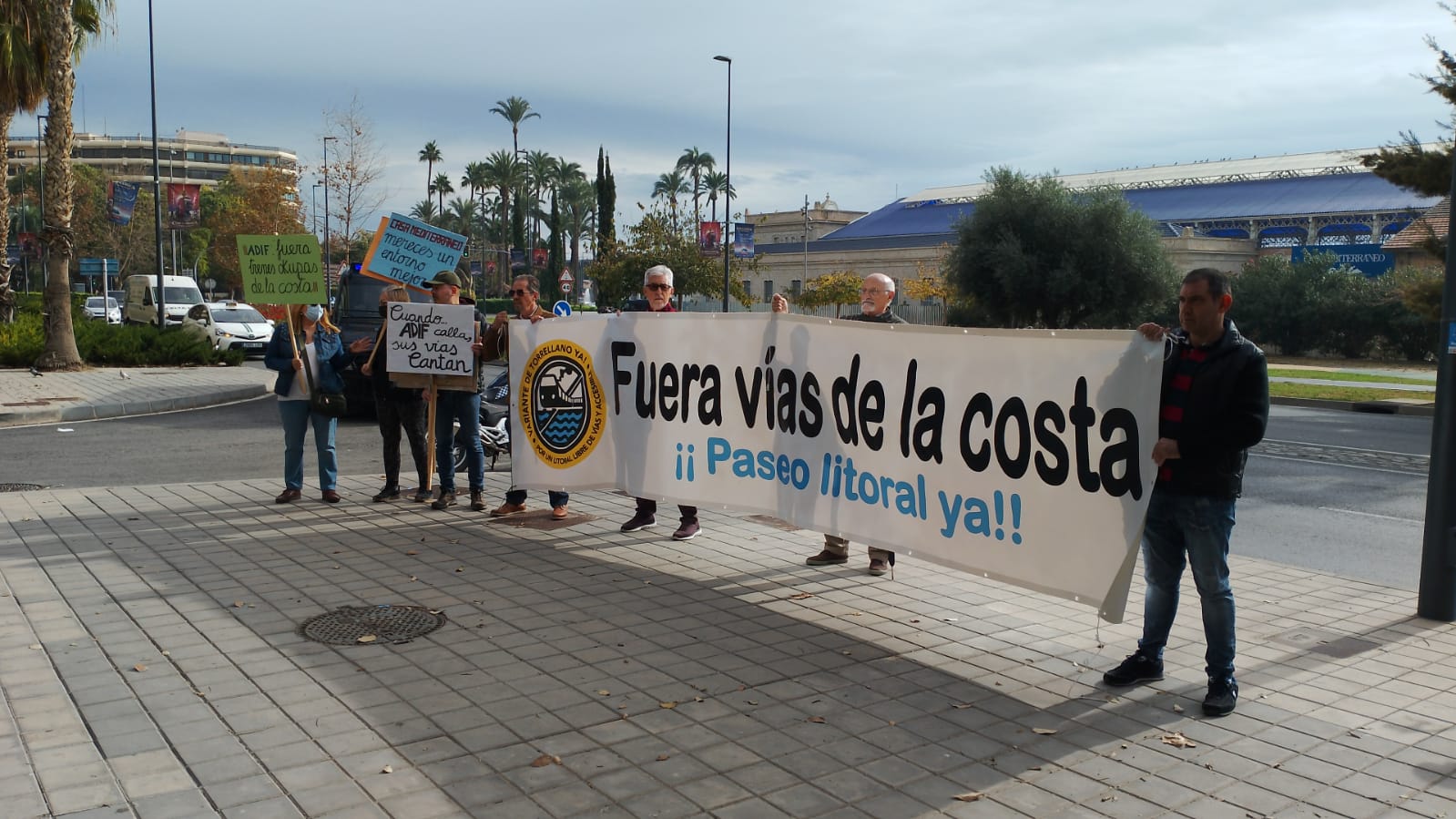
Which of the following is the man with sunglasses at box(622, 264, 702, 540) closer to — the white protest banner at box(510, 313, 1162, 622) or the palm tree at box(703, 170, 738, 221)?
the white protest banner at box(510, 313, 1162, 622)

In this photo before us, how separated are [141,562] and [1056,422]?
5817 mm

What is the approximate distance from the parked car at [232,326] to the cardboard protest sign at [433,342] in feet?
79.0

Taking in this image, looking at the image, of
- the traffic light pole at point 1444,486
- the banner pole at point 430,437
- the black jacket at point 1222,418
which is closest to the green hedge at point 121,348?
the banner pole at point 430,437

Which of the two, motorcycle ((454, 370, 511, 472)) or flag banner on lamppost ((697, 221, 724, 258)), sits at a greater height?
flag banner on lamppost ((697, 221, 724, 258))

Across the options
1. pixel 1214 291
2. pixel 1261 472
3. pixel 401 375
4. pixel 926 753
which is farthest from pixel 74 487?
pixel 1261 472

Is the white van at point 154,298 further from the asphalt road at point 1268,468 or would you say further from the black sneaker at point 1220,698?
the black sneaker at point 1220,698

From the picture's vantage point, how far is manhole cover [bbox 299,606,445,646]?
5.74 meters

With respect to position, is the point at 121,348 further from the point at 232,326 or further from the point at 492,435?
the point at 492,435

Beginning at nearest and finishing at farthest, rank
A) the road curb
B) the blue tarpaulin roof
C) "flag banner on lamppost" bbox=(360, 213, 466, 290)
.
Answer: "flag banner on lamppost" bbox=(360, 213, 466, 290), the road curb, the blue tarpaulin roof

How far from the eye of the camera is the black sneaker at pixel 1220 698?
478 centimetres

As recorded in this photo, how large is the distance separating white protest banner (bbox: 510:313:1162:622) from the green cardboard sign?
2.87 m

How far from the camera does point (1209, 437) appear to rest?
4695 millimetres

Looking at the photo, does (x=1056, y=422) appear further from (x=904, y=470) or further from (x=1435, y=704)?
(x=1435, y=704)

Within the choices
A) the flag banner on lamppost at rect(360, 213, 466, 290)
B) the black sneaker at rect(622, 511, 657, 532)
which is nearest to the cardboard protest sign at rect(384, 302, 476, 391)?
the flag banner on lamppost at rect(360, 213, 466, 290)
